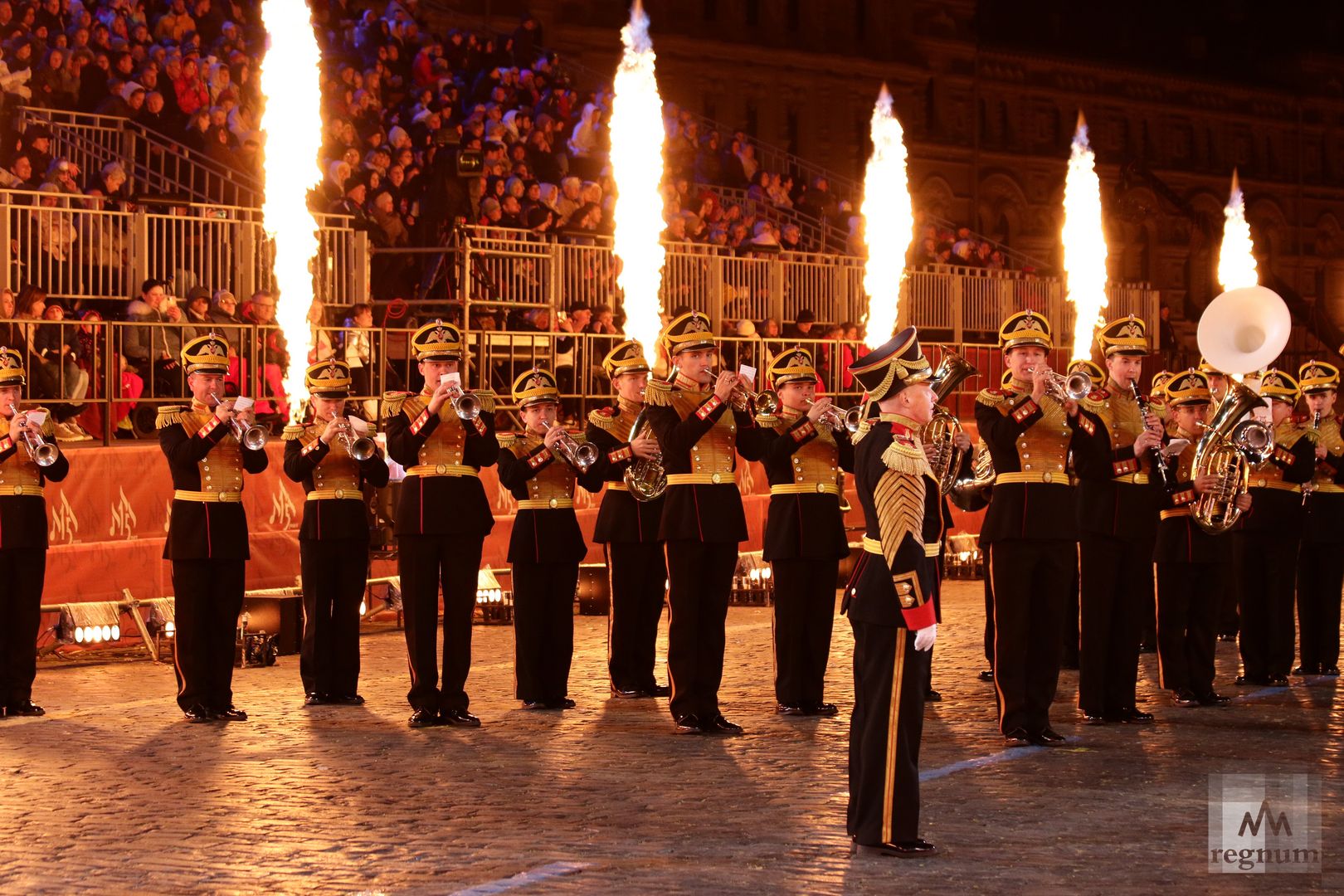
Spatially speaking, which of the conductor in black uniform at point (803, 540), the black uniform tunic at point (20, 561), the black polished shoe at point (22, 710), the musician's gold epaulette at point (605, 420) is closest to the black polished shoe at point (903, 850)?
the conductor in black uniform at point (803, 540)

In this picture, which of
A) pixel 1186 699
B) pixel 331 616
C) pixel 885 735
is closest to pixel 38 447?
pixel 331 616

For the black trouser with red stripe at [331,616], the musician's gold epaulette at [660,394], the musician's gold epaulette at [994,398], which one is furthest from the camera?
the black trouser with red stripe at [331,616]

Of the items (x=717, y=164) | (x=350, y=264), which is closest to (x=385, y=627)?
(x=350, y=264)

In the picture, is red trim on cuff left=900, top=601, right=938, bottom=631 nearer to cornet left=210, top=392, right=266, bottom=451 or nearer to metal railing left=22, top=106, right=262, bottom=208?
cornet left=210, top=392, right=266, bottom=451

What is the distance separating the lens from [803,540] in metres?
12.0

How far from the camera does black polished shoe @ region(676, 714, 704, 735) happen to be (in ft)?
36.3

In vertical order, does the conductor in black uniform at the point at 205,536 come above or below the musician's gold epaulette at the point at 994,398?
below

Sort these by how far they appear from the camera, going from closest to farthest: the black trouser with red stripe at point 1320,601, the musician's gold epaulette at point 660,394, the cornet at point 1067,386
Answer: the cornet at point 1067,386 → the musician's gold epaulette at point 660,394 → the black trouser with red stripe at point 1320,601

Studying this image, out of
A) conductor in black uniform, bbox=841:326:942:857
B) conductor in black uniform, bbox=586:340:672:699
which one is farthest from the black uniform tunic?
conductor in black uniform, bbox=841:326:942:857

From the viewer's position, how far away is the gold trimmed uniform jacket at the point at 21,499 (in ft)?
39.9

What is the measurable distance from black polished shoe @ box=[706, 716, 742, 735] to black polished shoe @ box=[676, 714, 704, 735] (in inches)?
1.9

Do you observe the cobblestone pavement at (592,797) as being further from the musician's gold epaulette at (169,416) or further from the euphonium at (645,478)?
the musician's gold epaulette at (169,416)

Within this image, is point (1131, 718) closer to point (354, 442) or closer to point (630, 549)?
point (630, 549)

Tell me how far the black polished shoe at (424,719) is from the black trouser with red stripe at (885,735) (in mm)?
3642
